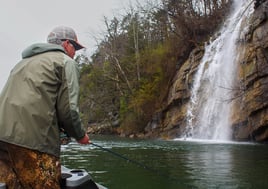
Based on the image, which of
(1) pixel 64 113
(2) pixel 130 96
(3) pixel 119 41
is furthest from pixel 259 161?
(3) pixel 119 41

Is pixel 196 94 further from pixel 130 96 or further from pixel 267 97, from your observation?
pixel 130 96

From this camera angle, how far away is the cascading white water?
19875mm

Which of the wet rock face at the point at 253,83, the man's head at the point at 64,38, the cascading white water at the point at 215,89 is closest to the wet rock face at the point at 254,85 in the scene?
the wet rock face at the point at 253,83

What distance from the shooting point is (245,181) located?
7160 mm

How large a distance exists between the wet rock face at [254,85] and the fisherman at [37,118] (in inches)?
593

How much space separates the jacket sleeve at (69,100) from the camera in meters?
2.74

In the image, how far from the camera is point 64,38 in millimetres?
3139

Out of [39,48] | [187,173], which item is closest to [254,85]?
[187,173]

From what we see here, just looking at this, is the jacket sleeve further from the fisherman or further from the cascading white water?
the cascading white water

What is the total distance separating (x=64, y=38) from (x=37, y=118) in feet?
2.60

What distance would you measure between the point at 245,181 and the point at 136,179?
6.71 ft

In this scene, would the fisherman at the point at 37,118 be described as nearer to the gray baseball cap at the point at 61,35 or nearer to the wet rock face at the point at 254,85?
the gray baseball cap at the point at 61,35

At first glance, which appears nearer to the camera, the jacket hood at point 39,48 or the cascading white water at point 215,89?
the jacket hood at point 39,48

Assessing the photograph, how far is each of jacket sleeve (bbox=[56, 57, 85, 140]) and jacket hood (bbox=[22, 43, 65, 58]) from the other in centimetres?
19
